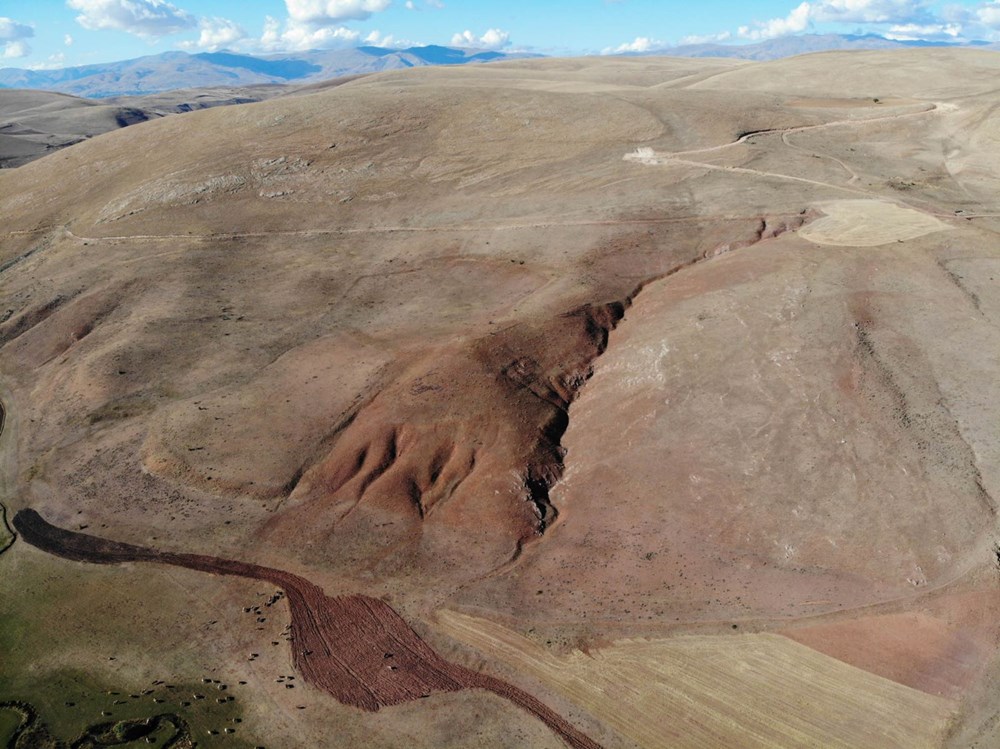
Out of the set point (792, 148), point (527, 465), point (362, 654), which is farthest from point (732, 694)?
point (792, 148)

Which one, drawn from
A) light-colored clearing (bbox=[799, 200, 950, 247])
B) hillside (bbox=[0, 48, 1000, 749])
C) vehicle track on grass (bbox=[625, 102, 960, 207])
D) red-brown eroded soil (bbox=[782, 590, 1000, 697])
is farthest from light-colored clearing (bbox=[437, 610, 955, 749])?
vehicle track on grass (bbox=[625, 102, 960, 207])

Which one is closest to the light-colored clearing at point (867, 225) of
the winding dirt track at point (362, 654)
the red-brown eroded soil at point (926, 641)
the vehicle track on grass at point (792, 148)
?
the vehicle track on grass at point (792, 148)

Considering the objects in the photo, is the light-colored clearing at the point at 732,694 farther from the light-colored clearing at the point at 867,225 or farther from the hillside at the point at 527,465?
the light-colored clearing at the point at 867,225

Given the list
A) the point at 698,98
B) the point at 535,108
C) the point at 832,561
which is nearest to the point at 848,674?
the point at 832,561

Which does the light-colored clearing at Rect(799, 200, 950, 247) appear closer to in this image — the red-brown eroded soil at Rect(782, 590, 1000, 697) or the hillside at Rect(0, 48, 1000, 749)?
the hillside at Rect(0, 48, 1000, 749)

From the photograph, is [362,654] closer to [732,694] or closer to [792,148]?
[732,694]

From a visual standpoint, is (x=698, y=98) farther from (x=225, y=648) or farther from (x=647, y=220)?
(x=225, y=648)
